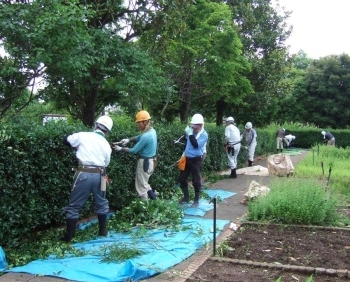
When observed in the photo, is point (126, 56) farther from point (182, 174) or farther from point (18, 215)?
point (18, 215)

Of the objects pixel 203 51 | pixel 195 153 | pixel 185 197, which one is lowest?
pixel 185 197

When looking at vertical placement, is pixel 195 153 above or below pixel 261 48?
below

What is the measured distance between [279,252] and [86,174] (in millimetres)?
3000

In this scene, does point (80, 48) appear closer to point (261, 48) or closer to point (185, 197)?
point (185, 197)

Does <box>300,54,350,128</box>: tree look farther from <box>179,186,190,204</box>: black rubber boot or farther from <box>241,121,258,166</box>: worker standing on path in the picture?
<box>179,186,190,204</box>: black rubber boot

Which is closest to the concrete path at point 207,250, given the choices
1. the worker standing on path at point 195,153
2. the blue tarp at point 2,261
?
the blue tarp at point 2,261

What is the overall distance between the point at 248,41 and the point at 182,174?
766 inches

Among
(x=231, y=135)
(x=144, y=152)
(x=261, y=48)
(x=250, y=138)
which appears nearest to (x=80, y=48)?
(x=144, y=152)

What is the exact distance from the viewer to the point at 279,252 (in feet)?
20.2

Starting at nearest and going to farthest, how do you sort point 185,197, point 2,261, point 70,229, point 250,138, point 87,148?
point 2,261 < point 70,229 < point 87,148 < point 185,197 < point 250,138

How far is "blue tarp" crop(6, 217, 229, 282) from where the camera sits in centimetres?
505

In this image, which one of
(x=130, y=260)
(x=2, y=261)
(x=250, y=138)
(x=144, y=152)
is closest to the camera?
(x=2, y=261)

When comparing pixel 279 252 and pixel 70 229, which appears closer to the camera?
pixel 279 252

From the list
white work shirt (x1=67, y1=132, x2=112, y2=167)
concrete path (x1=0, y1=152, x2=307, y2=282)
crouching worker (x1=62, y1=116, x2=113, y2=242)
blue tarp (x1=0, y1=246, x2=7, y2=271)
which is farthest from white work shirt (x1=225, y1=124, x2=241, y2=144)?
blue tarp (x1=0, y1=246, x2=7, y2=271)
